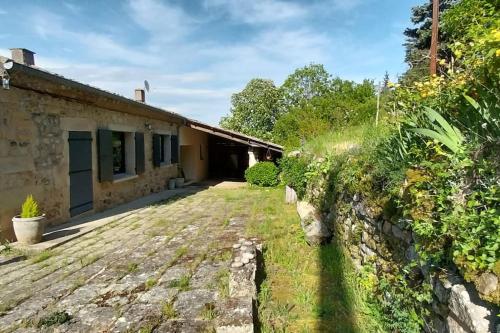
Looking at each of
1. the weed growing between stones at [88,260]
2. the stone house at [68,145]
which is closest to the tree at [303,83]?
the stone house at [68,145]

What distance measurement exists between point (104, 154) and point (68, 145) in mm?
1281

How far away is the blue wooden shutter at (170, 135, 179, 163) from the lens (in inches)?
531

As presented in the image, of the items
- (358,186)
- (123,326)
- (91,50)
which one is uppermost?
(91,50)

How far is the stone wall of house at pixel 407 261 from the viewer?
1712 millimetres

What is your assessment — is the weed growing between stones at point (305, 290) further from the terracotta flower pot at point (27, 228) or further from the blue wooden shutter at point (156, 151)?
the blue wooden shutter at point (156, 151)

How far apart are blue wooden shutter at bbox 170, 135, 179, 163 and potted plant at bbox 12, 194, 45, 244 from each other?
8.00m

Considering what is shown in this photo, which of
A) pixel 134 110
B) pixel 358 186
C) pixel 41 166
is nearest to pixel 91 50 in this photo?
pixel 134 110

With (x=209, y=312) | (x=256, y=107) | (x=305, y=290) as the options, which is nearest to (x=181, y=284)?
(x=209, y=312)

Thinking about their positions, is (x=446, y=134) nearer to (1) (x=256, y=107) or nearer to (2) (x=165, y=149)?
(2) (x=165, y=149)

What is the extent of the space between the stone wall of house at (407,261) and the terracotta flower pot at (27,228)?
482 centimetres

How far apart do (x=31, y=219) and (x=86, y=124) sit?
3023 millimetres

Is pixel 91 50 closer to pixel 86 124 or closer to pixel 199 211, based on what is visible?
pixel 86 124

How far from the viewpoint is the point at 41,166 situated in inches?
249

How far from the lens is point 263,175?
1345 cm
